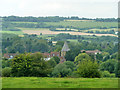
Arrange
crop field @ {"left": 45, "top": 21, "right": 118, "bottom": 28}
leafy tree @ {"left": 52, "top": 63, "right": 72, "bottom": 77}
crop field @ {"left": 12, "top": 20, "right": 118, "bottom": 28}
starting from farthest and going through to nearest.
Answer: crop field @ {"left": 12, "top": 20, "right": 118, "bottom": 28} < crop field @ {"left": 45, "top": 21, "right": 118, "bottom": 28} < leafy tree @ {"left": 52, "top": 63, "right": 72, "bottom": 77}

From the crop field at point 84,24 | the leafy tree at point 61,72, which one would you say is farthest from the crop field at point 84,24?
the leafy tree at point 61,72

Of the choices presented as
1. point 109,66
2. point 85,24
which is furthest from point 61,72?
point 85,24

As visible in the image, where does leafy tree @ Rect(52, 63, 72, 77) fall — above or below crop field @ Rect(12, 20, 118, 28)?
below

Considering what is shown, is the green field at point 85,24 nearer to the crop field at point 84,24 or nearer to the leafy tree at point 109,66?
the crop field at point 84,24

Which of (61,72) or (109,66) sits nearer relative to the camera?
(61,72)

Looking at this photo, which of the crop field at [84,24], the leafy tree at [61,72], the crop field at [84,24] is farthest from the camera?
the crop field at [84,24]

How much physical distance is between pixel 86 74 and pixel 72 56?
230ft

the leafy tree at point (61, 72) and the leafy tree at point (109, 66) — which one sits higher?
the leafy tree at point (61, 72)

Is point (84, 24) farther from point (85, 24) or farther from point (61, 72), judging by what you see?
point (61, 72)

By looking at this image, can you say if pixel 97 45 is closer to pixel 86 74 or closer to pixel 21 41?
pixel 21 41

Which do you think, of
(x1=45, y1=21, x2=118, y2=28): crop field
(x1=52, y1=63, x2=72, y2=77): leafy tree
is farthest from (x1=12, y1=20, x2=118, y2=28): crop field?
(x1=52, y1=63, x2=72, y2=77): leafy tree

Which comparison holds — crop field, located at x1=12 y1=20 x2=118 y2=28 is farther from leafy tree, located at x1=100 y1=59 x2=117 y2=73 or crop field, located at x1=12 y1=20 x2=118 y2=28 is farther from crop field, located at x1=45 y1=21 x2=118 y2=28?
leafy tree, located at x1=100 y1=59 x2=117 y2=73

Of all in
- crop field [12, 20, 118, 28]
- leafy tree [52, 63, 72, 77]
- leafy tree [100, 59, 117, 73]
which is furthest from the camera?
crop field [12, 20, 118, 28]

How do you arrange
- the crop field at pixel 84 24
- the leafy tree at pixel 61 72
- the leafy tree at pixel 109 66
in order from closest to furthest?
1. the leafy tree at pixel 61 72
2. the leafy tree at pixel 109 66
3. the crop field at pixel 84 24
